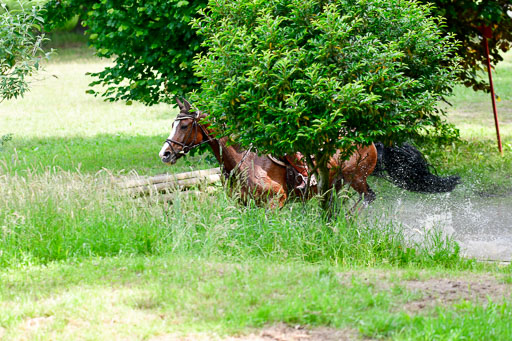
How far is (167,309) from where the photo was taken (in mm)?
5105

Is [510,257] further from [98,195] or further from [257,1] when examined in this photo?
[98,195]

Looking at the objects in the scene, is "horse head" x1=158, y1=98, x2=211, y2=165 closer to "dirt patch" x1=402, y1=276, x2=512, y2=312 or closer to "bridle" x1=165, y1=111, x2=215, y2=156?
"bridle" x1=165, y1=111, x2=215, y2=156

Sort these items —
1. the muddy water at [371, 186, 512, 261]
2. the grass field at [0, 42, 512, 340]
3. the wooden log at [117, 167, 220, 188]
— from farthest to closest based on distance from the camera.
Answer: the muddy water at [371, 186, 512, 261], the wooden log at [117, 167, 220, 188], the grass field at [0, 42, 512, 340]

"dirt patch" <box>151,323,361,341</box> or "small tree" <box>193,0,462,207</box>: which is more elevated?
"small tree" <box>193,0,462,207</box>

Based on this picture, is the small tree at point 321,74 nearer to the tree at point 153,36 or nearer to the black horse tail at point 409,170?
the black horse tail at point 409,170

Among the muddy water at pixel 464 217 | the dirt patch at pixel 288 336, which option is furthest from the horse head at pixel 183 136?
the dirt patch at pixel 288 336

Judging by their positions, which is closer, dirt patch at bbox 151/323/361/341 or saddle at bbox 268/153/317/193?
dirt patch at bbox 151/323/361/341

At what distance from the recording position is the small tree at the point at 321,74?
687cm

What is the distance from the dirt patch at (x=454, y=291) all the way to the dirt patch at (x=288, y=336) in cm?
68

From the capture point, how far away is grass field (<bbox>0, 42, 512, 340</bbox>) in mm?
4832

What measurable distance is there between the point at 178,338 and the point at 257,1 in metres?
4.03

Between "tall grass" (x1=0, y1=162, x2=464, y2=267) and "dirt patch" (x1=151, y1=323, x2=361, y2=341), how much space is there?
72.8 inches

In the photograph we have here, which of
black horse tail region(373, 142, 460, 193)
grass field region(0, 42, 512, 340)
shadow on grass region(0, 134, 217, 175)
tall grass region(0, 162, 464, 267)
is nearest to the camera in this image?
grass field region(0, 42, 512, 340)

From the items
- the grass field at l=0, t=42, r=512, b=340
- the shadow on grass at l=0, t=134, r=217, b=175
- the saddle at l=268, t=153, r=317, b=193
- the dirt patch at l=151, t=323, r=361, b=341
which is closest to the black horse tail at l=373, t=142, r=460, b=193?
the saddle at l=268, t=153, r=317, b=193
